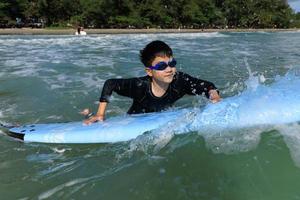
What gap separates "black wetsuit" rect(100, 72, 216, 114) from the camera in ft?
14.9

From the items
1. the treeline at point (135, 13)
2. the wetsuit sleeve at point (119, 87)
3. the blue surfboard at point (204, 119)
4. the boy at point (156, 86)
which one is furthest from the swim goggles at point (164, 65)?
the treeline at point (135, 13)

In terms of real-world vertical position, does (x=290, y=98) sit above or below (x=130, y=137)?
above

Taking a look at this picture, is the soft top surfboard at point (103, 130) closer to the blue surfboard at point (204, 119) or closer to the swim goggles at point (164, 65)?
the blue surfboard at point (204, 119)

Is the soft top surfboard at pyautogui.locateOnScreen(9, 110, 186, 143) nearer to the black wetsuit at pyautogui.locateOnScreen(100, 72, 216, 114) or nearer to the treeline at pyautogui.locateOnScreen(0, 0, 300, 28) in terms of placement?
the black wetsuit at pyautogui.locateOnScreen(100, 72, 216, 114)

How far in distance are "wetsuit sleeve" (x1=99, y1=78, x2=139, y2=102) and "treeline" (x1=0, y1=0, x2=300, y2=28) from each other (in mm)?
52950

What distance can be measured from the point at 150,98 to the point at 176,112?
0.31m

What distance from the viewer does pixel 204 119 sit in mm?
4270

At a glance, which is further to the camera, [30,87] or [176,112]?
[30,87]

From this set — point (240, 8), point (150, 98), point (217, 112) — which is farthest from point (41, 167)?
point (240, 8)

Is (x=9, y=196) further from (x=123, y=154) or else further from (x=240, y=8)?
(x=240, y=8)

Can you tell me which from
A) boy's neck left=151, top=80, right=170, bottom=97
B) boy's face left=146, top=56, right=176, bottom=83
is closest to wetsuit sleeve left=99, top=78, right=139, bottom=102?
boy's neck left=151, top=80, right=170, bottom=97

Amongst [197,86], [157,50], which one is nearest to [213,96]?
[197,86]

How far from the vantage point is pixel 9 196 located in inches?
136

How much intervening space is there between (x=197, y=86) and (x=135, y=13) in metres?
62.7
